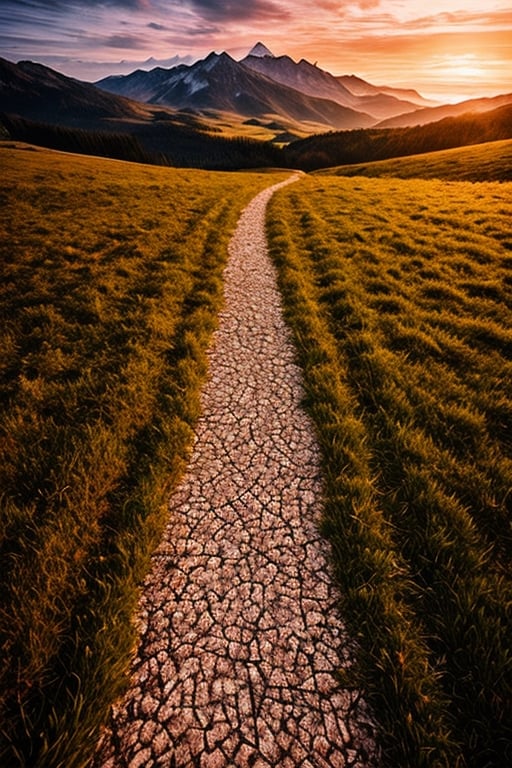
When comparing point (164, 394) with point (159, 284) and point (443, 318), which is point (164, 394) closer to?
point (159, 284)

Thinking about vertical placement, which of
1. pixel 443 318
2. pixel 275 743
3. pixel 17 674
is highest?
pixel 443 318

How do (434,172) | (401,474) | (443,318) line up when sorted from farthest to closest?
(434,172)
(443,318)
(401,474)

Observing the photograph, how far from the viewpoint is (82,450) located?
4805mm

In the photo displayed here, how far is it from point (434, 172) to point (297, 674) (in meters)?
47.0

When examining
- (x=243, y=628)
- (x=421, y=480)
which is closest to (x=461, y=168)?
(x=421, y=480)

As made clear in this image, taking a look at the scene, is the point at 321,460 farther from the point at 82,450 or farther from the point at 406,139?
the point at 406,139

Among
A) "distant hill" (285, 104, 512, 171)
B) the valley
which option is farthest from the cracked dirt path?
"distant hill" (285, 104, 512, 171)

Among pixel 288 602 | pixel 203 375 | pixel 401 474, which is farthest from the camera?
pixel 203 375

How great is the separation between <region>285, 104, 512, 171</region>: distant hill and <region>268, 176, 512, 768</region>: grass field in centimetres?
9819

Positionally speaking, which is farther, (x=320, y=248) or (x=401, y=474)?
(x=320, y=248)

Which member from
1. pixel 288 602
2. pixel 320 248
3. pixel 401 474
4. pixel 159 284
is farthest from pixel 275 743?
pixel 320 248

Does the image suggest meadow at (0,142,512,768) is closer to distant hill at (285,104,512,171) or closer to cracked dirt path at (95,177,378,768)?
cracked dirt path at (95,177,378,768)

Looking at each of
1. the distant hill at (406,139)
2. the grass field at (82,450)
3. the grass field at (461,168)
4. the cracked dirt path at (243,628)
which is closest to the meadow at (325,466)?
the grass field at (82,450)

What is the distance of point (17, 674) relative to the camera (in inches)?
110
